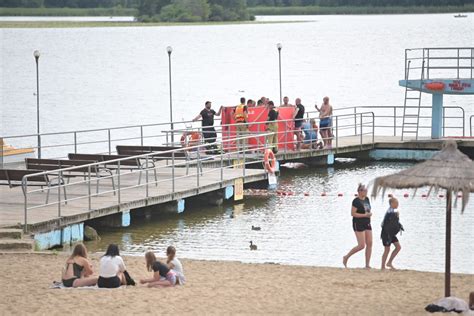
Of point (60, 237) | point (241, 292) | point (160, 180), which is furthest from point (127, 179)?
point (241, 292)

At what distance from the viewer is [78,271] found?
17.8m

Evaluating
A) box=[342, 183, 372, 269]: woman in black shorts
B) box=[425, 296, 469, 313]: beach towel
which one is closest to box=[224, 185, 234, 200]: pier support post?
box=[342, 183, 372, 269]: woman in black shorts

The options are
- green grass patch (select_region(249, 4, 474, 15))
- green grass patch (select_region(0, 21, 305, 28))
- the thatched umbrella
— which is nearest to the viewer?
the thatched umbrella

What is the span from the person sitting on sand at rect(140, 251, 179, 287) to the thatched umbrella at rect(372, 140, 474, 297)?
328cm

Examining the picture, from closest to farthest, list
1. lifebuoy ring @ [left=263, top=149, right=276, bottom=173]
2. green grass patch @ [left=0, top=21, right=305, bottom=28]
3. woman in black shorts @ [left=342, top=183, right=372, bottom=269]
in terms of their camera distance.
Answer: woman in black shorts @ [left=342, top=183, right=372, bottom=269]
lifebuoy ring @ [left=263, top=149, right=276, bottom=173]
green grass patch @ [left=0, top=21, right=305, bottom=28]

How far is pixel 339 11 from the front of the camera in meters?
179

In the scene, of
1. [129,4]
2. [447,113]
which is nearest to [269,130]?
[447,113]

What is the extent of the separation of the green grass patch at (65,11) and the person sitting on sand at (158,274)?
12223 cm

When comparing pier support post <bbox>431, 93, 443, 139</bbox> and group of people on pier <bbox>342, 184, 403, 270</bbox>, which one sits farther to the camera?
pier support post <bbox>431, 93, 443, 139</bbox>

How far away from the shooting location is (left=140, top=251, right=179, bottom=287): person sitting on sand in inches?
692

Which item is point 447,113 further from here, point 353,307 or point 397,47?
point 397,47

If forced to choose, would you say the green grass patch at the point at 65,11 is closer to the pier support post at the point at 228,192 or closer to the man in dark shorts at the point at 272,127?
the man in dark shorts at the point at 272,127

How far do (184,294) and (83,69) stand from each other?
100948 millimetres

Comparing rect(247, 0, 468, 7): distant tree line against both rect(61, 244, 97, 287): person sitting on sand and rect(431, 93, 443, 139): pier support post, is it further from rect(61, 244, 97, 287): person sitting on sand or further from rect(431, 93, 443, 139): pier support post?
rect(61, 244, 97, 287): person sitting on sand
